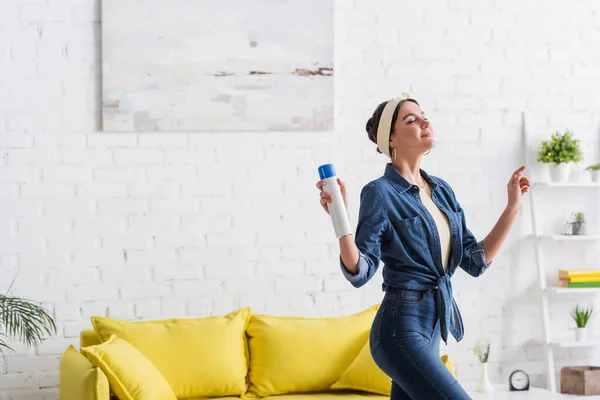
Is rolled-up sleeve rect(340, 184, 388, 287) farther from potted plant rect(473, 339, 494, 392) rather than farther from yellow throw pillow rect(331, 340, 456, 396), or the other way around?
potted plant rect(473, 339, 494, 392)

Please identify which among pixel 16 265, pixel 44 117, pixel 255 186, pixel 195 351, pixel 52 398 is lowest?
pixel 52 398

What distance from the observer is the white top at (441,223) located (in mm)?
2703

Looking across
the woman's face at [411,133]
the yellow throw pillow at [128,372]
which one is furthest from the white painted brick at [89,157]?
the woman's face at [411,133]

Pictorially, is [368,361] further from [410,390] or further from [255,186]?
[410,390]

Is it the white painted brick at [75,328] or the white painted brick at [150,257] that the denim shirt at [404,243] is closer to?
the white painted brick at [150,257]

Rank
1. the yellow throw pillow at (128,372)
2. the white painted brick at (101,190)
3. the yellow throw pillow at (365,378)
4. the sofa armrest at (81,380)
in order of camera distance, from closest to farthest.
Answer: the sofa armrest at (81,380) < the yellow throw pillow at (128,372) < the yellow throw pillow at (365,378) < the white painted brick at (101,190)

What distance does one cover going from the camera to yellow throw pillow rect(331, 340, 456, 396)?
3834 millimetres

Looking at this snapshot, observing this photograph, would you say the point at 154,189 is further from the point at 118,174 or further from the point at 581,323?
the point at 581,323

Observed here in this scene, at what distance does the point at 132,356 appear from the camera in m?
3.56

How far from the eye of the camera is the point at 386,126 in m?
2.78

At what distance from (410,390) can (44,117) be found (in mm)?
2533

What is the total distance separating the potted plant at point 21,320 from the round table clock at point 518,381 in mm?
2244

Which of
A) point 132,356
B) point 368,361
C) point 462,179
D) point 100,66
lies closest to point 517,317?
point 462,179

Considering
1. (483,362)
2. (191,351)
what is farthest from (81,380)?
(483,362)
